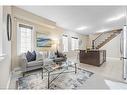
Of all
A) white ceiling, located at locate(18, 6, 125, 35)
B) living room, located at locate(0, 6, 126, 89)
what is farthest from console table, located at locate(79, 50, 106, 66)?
white ceiling, located at locate(18, 6, 125, 35)

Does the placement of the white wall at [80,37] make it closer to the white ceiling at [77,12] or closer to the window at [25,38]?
the white ceiling at [77,12]

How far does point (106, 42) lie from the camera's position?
29.3 feet

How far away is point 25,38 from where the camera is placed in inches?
195

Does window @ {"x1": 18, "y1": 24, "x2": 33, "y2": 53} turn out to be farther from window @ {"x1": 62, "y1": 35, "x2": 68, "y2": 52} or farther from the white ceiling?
window @ {"x1": 62, "y1": 35, "x2": 68, "y2": 52}

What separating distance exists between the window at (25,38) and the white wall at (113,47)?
6.50 metres

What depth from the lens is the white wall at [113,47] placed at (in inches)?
322

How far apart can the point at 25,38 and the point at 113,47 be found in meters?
6.84

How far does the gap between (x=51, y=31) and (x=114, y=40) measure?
205 inches

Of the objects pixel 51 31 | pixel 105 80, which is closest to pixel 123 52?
pixel 105 80

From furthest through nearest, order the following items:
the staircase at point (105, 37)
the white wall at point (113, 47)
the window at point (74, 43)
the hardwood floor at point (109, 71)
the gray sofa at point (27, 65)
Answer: the window at point (74, 43), the staircase at point (105, 37), the white wall at point (113, 47), the gray sofa at point (27, 65), the hardwood floor at point (109, 71)

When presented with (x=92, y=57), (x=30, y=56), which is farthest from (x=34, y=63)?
(x=92, y=57)

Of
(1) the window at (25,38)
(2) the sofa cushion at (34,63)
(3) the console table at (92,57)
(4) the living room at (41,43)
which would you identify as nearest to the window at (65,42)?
(4) the living room at (41,43)

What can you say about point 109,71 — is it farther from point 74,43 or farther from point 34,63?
point 74,43
